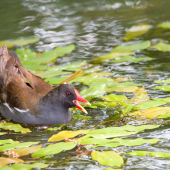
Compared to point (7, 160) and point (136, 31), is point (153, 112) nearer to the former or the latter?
point (7, 160)

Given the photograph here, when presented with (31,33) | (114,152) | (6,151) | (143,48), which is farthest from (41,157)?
(31,33)

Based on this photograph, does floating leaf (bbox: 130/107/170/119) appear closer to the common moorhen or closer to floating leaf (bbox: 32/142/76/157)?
the common moorhen

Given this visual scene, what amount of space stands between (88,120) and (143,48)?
2.93m

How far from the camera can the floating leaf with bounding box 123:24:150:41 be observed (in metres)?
8.21

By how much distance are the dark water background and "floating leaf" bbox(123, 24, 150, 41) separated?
0.47ft

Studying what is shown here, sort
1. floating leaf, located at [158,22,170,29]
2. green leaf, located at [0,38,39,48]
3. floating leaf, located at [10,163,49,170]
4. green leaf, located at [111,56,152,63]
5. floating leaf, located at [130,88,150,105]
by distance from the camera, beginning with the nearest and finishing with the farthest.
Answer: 1. floating leaf, located at [10,163,49,170]
2. floating leaf, located at [130,88,150,105]
3. green leaf, located at [111,56,152,63]
4. green leaf, located at [0,38,39,48]
5. floating leaf, located at [158,22,170,29]

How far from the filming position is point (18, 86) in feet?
17.1

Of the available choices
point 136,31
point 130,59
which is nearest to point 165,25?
point 136,31

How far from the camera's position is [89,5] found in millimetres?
10641

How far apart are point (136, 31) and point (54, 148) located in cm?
529

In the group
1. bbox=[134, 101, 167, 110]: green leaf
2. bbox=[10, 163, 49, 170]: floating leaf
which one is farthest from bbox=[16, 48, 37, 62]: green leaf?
bbox=[10, 163, 49, 170]: floating leaf

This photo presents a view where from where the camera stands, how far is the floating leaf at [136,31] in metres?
8.21

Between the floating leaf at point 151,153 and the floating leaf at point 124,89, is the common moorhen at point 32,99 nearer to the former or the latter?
the floating leaf at point 124,89

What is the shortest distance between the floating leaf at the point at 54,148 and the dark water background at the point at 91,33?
75 mm
